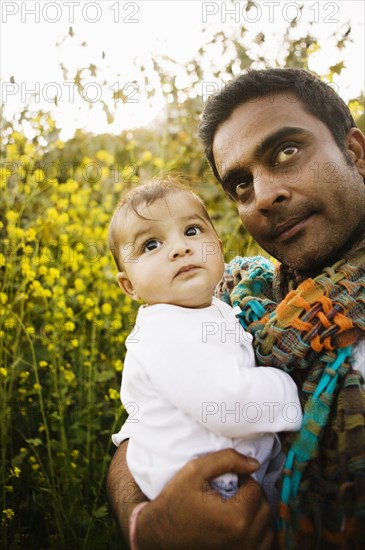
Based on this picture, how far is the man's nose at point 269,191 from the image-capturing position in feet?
5.10

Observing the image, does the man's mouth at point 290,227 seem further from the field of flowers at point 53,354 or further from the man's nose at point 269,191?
the field of flowers at point 53,354

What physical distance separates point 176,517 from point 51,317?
151 centimetres

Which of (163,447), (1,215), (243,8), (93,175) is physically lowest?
(163,447)

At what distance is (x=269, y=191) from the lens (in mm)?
1584

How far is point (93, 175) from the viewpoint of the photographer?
347 centimetres

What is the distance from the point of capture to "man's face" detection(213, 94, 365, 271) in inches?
60.0

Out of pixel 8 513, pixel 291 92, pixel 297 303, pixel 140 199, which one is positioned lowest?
pixel 8 513

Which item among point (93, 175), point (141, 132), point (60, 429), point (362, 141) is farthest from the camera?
point (141, 132)

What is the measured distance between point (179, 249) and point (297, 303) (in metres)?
0.36

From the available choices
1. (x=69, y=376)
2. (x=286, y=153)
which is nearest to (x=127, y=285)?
(x=286, y=153)

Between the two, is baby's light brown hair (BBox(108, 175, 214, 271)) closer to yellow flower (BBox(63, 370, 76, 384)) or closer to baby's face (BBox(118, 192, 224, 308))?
baby's face (BBox(118, 192, 224, 308))

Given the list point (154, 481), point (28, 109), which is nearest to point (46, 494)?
point (154, 481)

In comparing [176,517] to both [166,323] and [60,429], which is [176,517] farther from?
[60,429]

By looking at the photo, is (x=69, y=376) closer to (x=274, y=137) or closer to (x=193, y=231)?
(x=193, y=231)
